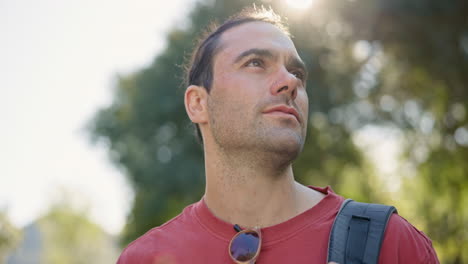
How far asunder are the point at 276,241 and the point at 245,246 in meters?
0.16

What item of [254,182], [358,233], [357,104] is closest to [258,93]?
[254,182]

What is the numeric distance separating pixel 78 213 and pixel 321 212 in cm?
5675

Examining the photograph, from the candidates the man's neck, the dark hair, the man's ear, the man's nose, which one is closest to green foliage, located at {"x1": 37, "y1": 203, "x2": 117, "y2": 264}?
the dark hair

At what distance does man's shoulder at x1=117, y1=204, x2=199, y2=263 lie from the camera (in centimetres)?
314

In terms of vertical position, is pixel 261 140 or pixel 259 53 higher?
pixel 259 53

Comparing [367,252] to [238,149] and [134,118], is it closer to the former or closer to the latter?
[238,149]

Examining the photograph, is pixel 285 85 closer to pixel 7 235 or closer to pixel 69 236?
pixel 7 235

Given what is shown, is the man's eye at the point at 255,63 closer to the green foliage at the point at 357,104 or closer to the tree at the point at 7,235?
the green foliage at the point at 357,104

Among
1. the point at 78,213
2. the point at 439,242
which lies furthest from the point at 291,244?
the point at 78,213

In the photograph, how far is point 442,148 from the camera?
64.5 ft

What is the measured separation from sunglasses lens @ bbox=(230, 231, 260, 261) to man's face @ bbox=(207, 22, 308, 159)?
471 millimetres

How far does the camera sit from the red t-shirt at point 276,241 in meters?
2.71

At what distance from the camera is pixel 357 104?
20000 mm

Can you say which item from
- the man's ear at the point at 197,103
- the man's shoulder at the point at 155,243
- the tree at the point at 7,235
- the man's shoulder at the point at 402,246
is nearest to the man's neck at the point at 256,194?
the man's shoulder at the point at 155,243
